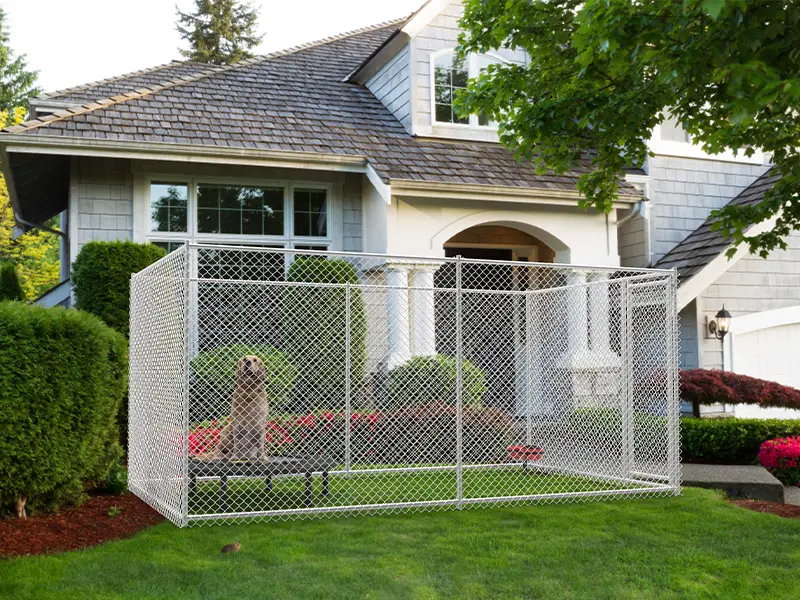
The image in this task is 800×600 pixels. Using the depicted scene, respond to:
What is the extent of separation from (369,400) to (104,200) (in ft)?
14.7

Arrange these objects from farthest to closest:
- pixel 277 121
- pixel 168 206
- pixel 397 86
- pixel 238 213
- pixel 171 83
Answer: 1. pixel 397 86
2. pixel 171 83
3. pixel 277 121
4. pixel 238 213
5. pixel 168 206

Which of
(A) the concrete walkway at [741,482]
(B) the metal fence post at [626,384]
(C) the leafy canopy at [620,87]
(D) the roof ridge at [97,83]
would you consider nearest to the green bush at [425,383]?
(B) the metal fence post at [626,384]

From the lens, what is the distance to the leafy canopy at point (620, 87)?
609 cm

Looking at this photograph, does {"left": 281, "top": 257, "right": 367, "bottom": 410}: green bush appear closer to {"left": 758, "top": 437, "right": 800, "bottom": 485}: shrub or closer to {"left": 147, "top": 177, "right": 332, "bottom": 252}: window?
{"left": 147, "top": 177, "right": 332, "bottom": 252}: window

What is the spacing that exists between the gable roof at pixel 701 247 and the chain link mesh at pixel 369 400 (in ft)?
2.92

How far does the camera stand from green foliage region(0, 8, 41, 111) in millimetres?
36844

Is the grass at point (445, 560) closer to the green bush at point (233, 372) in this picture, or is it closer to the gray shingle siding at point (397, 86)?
the green bush at point (233, 372)

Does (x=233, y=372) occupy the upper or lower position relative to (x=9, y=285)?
lower

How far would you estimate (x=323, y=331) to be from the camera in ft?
36.4

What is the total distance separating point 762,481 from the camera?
A: 8.73m

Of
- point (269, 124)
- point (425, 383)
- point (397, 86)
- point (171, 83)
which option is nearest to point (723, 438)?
point (425, 383)

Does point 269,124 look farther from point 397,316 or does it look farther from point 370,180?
point 397,316

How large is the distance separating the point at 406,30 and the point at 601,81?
5082 mm

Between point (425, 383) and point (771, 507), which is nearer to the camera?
point (771, 507)
